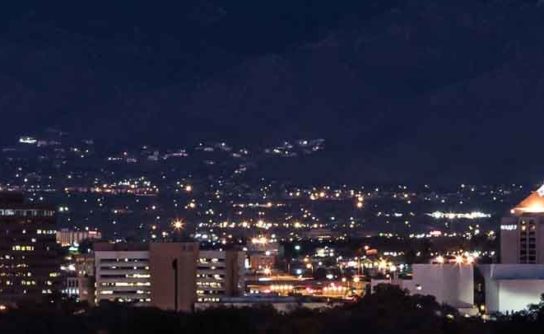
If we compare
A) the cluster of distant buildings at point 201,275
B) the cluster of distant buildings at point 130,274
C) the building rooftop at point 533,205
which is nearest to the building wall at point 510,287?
the cluster of distant buildings at point 201,275

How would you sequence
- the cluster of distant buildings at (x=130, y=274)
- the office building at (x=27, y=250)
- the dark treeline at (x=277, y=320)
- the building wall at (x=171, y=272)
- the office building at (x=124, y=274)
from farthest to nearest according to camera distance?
1. the office building at (x=27, y=250)
2. the office building at (x=124, y=274)
3. the cluster of distant buildings at (x=130, y=274)
4. the building wall at (x=171, y=272)
5. the dark treeline at (x=277, y=320)

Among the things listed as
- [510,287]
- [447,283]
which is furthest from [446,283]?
[510,287]

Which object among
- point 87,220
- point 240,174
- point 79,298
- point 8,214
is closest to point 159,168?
point 240,174

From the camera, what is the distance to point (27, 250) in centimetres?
12119

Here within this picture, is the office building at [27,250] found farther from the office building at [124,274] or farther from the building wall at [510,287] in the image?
the building wall at [510,287]

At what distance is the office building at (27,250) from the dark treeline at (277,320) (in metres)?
25.2

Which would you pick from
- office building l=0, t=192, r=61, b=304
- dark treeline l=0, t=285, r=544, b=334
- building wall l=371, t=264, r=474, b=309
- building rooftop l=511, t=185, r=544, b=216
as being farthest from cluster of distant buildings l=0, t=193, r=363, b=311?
building rooftop l=511, t=185, r=544, b=216

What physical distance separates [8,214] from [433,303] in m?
33.7

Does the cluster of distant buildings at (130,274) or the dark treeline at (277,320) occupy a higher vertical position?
the cluster of distant buildings at (130,274)

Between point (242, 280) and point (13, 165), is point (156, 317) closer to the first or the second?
point (242, 280)

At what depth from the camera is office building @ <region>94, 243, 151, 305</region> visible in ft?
351

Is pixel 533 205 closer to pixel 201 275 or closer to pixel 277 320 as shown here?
pixel 201 275

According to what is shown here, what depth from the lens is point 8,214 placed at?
123m

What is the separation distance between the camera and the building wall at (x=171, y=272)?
104062mm
